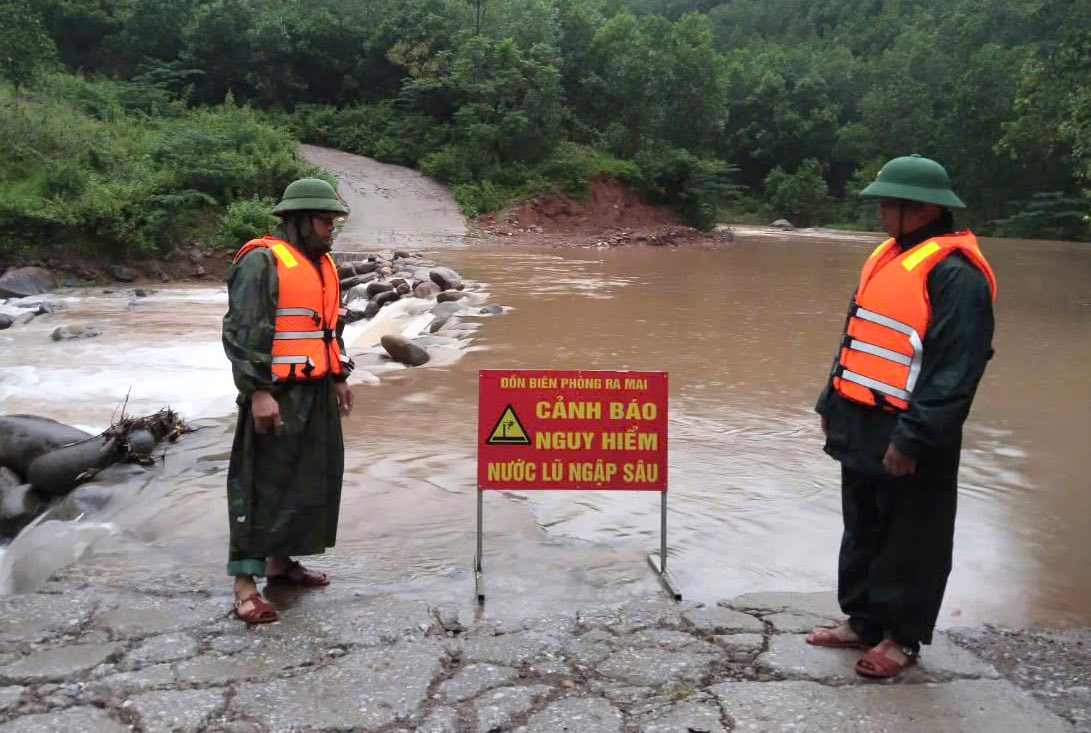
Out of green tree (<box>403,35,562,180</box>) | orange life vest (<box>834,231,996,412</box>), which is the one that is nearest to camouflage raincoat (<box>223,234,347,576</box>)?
orange life vest (<box>834,231,996,412</box>)

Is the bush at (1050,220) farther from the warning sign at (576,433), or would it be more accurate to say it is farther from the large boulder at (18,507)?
the large boulder at (18,507)

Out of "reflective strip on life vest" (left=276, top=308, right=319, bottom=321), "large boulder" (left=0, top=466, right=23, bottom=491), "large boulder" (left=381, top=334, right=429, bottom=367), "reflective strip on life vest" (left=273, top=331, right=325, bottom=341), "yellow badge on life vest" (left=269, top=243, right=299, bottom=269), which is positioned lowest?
"large boulder" (left=0, top=466, right=23, bottom=491)

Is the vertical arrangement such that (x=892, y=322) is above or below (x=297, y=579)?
above

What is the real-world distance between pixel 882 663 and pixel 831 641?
0.95 ft

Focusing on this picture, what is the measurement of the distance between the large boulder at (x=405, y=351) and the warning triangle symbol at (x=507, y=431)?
647 cm

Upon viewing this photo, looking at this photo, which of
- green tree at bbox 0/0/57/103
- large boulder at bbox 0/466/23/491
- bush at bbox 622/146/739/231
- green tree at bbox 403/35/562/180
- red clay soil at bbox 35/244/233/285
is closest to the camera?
large boulder at bbox 0/466/23/491

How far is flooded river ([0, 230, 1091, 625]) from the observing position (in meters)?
4.94

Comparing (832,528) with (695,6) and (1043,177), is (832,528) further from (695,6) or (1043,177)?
(695,6)

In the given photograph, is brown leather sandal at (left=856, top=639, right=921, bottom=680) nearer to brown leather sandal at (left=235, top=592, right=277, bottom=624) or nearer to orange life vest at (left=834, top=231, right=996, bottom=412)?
orange life vest at (left=834, top=231, right=996, bottom=412)

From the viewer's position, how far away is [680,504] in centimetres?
621

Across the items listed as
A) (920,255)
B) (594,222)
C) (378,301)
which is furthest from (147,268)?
(920,255)

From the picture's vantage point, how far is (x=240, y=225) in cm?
2120

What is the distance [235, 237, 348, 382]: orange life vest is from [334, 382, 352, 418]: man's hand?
18cm

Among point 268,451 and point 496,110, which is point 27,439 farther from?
point 496,110
